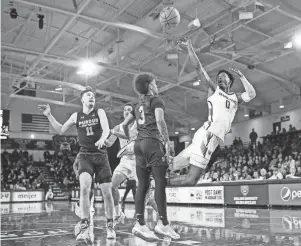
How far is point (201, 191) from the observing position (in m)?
15.4

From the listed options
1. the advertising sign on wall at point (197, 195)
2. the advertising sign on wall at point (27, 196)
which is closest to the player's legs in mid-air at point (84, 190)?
the advertising sign on wall at point (197, 195)

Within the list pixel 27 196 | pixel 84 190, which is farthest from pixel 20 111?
pixel 84 190

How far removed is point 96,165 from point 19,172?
26.9 meters

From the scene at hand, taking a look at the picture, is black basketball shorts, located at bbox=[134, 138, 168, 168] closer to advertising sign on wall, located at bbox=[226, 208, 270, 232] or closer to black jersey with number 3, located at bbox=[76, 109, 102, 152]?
black jersey with number 3, located at bbox=[76, 109, 102, 152]

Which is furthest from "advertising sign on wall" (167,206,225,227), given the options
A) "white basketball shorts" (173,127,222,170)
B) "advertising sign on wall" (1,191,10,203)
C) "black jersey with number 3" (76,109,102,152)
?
"advertising sign on wall" (1,191,10,203)

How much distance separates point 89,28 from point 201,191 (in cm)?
999

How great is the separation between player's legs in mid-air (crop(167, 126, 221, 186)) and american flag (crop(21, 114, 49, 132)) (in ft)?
103

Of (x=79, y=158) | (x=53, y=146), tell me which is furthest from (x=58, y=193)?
(x=79, y=158)

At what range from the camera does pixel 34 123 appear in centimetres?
3509

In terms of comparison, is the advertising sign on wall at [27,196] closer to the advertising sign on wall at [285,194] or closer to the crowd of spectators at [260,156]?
the crowd of spectators at [260,156]

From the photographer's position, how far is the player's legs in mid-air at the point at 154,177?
4547mm

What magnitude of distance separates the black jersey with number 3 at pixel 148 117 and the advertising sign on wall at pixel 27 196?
21.6m

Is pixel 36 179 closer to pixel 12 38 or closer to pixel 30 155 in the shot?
pixel 30 155

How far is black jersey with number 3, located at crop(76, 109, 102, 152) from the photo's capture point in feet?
17.4
